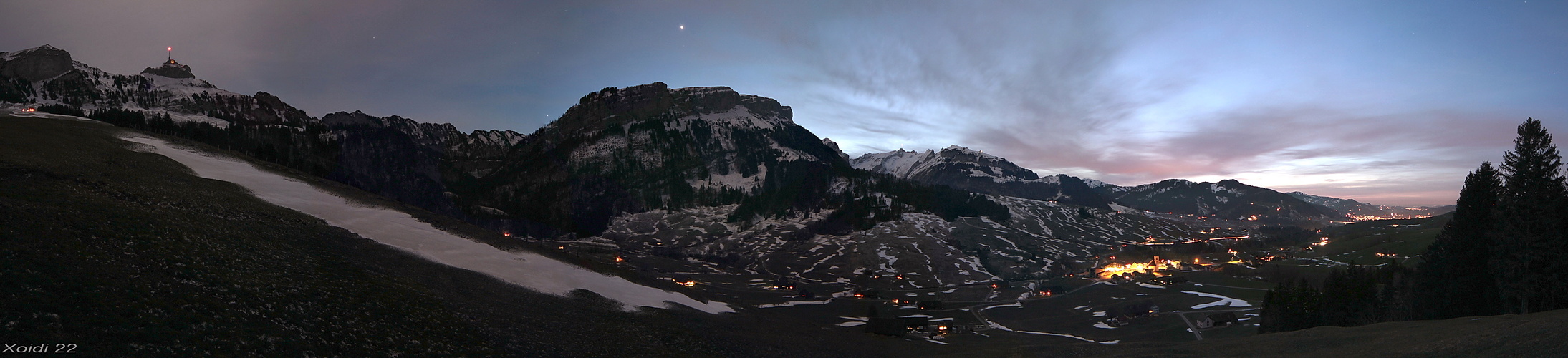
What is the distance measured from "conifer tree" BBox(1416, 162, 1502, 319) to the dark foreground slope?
59.4 metres

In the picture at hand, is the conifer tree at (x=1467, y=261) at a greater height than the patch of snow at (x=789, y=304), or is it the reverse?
the conifer tree at (x=1467, y=261)

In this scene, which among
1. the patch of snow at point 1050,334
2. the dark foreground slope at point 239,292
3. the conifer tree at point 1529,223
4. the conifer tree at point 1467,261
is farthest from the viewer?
the patch of snow at point 1050,334

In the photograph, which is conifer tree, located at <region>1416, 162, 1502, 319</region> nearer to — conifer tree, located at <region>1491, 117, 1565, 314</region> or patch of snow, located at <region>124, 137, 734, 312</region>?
conifer tree, located at <region>1491, 117, 1565, 314</region>

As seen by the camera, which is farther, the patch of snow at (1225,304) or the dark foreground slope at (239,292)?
the patch of snow at (1225,304)

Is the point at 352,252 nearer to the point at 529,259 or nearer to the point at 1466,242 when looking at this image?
the point at 529,259

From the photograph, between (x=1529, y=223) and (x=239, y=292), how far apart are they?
328 ft

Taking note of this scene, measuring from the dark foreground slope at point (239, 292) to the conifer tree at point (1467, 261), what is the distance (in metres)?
59.4

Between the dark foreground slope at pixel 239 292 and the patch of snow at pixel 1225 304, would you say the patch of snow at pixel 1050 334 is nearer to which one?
the patch of snow at pixel 1225 304

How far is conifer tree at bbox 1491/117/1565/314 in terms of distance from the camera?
55156 millimetres

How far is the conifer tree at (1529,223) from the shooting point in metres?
55.2

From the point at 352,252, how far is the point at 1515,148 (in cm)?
10904

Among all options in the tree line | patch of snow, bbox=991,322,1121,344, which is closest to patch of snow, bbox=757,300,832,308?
patch of snow, bbox=991,322,1121,344

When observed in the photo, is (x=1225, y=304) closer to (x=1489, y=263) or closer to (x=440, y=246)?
(x=1489, y=263)

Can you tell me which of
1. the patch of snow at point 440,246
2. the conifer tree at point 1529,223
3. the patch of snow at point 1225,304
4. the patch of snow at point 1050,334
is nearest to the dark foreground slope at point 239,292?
the patch of snow at point 440,246
